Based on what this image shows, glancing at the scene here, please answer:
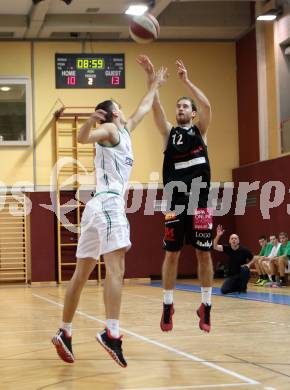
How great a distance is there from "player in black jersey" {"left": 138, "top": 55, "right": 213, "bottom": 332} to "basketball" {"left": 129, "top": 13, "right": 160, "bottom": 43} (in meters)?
0.63

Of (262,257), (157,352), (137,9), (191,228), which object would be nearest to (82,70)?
(137,9)

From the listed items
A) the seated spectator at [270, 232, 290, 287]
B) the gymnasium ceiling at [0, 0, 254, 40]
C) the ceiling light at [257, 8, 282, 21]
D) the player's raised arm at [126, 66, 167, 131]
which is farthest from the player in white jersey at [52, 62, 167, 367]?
the ceiling light at [257, 8, 282, 21]

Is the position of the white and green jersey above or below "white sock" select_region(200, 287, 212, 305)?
above

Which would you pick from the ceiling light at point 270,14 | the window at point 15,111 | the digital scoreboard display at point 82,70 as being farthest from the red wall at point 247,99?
the window at point 15,111

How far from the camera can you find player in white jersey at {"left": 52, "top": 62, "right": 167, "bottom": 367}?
5593 mm

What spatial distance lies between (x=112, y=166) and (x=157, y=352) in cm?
176

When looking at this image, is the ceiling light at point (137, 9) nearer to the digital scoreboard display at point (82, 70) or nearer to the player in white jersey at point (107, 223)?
the digital scoreboard display at point (82, 70)

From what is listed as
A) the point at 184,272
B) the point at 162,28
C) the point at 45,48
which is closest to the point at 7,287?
the point at 184,272

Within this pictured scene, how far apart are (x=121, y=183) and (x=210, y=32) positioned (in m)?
16.2

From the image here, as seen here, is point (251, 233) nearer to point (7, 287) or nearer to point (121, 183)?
point (7, 287)

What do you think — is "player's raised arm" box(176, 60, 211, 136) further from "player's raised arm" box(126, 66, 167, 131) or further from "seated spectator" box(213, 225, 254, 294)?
"seated spectator" box(213, 225, 254, 294)

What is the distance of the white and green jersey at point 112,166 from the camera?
5.81 meters

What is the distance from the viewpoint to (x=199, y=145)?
682 cm

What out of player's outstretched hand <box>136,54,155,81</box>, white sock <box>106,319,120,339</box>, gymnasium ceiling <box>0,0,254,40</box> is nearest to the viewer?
white sock <box>106,319,120,339</box>
